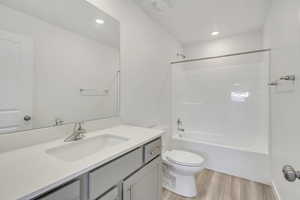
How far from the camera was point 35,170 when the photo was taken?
1.96 feet

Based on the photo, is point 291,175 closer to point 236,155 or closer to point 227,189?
point 227,189

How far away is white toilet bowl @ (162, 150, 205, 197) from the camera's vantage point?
1585 mm

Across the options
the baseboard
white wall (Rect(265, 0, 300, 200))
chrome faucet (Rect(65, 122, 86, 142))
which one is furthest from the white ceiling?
the baseboard

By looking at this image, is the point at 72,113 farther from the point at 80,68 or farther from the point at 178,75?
the point at 178,75

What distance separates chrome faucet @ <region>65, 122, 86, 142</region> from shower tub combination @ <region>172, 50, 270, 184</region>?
1743 mm

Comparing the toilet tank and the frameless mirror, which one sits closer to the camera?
the frameless mirror

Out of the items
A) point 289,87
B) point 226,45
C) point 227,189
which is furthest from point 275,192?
point 226,45

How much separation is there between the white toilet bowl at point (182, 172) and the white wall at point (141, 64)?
0.58 meters

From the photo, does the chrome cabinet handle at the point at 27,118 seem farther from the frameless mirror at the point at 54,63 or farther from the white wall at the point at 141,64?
the white wall at the point at 141,64

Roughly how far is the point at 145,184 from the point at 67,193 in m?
0.63

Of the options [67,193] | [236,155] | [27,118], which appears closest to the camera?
[67,193]

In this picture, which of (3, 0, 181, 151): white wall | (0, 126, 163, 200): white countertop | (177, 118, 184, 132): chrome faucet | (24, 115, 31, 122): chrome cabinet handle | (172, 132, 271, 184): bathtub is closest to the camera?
(0, 126, 163, 200): white countertop

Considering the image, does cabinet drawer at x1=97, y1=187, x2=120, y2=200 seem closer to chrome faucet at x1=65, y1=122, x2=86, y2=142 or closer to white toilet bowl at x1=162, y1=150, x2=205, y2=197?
chrome faucet at x1=65, y1=122, x2=86, y2=142

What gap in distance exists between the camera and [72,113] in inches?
43.2
